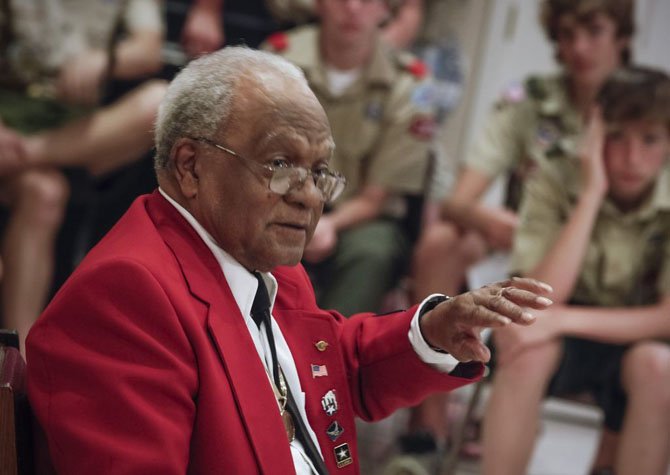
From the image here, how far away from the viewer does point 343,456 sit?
4.47ft

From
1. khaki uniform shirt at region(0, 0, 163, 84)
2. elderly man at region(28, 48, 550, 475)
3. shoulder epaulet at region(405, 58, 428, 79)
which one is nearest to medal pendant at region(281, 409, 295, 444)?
elderly man at region(28, 48, 550, 475)

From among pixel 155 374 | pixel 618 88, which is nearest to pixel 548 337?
pixel 618 88

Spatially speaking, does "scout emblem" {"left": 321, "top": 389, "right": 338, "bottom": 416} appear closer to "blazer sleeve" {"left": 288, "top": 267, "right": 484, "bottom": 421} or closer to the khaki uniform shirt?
"blazer sleeve" {"left": 288, "top": 267, "right": 484, "bottom": 421}

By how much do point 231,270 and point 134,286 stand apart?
0.58 feet

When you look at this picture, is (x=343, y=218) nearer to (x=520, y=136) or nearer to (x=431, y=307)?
(x=520, y=136)

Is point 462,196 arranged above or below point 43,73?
below

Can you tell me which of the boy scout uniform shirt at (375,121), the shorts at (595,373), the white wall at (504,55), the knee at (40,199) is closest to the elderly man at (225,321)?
the shorts at (595,373)

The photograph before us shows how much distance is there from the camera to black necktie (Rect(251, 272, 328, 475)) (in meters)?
1.29

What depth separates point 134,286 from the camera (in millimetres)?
1102

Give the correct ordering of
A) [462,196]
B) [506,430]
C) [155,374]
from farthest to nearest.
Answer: [462,196] < [506,430] < [155,374]

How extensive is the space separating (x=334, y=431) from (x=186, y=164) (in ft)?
1.49

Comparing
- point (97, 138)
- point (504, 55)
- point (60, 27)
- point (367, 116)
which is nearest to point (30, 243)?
point (97, 138)

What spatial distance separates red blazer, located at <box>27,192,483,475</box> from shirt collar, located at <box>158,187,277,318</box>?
12mm

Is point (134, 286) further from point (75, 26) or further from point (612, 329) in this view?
point (75, 26)
